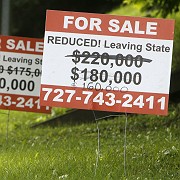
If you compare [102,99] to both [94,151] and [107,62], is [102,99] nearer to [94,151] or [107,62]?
[107,62]

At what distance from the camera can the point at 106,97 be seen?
953cm

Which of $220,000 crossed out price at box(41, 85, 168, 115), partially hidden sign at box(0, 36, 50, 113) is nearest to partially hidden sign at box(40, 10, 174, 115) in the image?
$220,000 crossed out price at box(41, 85, 168, 115)

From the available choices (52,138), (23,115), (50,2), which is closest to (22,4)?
(50,2)

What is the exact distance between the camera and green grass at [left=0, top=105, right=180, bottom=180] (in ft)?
32.0

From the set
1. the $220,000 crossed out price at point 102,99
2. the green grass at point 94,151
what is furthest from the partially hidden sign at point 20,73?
the $220,000 crossed out price at point 102,99

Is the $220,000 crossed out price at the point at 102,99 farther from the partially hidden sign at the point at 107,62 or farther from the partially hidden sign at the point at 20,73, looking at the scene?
the partially hidden sign at the point at 20,73

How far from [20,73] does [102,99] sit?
436 cm

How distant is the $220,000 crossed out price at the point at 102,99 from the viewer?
9.48 m

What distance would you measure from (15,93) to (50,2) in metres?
21.1

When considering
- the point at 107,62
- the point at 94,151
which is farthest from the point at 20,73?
the point at 107,62

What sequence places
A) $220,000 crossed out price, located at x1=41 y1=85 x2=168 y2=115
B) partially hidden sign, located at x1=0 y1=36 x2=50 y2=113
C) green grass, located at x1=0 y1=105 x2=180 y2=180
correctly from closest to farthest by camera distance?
$220,000 crossed out price, located at x1=41 y1=85 x2=168 y2=115
green grass, located at x1=0 y1=105 x2=180 y2=180
partially hidden sign, located at x1=0 y1=36 x2=50 y2=113

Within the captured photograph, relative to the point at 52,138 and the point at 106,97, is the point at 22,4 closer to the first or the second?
the point at 52,138

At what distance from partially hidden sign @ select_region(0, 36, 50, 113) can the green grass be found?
65 cm

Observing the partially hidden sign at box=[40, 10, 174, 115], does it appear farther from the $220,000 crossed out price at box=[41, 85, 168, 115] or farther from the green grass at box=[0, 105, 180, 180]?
the green grass at box=[0, 105, 180, 180]
